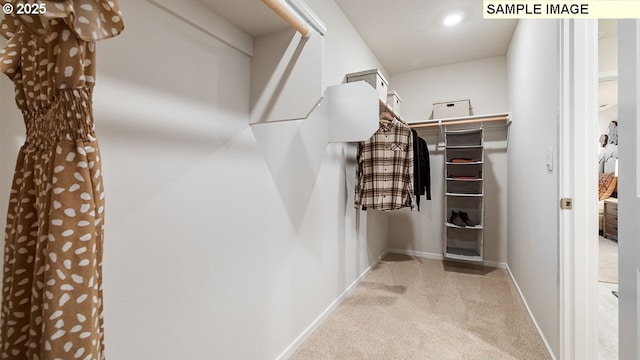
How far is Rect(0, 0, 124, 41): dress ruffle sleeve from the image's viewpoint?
0.42m

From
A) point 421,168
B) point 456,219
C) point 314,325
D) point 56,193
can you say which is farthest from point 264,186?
point 456,219

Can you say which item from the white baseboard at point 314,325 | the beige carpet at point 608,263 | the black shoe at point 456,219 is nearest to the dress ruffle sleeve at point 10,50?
the white baseboard at point 314,325

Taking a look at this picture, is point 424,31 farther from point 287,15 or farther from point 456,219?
point 287,15

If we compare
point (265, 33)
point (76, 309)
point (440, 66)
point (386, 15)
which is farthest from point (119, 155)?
point (440, 66)

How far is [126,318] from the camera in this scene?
774 millimetres

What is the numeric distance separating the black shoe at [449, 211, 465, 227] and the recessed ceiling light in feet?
6.83

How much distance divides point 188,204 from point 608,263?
4.58 meters

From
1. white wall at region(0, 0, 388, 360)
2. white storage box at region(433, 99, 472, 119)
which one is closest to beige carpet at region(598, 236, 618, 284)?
white storage box at region(433, 99, 472, 119)

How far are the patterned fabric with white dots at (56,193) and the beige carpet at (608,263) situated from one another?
13.0 feet

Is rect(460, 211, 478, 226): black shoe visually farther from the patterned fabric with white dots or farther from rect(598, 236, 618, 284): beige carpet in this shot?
the patterned fabric with white dots

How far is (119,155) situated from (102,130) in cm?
8

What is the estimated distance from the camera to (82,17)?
0.45m

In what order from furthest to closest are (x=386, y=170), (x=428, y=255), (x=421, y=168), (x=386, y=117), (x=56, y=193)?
(x=428, y=255), (x=421, y=168), (x=386, y=117), (x=386, y=170), (x=56, y=193)

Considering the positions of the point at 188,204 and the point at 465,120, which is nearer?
the point at 188,204
